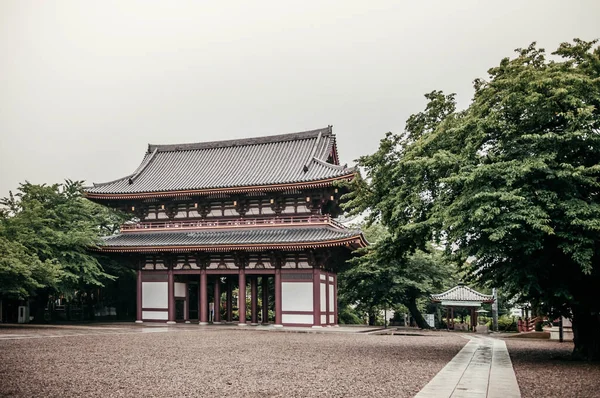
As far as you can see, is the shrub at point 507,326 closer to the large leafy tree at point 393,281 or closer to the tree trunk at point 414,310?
the tree trunk at point 414,310

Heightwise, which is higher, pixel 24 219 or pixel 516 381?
pixel 24 219

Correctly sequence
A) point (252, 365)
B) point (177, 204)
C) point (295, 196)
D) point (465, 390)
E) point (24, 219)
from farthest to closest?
1. point (177, 204)
2. point (295, 196)
3. point (24, 219)
4. point (252, 365)
5. point (465, 390)

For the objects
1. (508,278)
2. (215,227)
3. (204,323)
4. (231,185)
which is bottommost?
(204,323)

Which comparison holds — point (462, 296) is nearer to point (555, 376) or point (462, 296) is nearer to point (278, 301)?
point (278, 301)

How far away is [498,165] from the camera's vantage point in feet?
55.0

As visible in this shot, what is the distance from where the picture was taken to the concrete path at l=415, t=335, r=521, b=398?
11562mm

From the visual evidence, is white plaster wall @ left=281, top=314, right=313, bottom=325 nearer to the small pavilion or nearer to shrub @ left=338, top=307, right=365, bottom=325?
the small pavilion

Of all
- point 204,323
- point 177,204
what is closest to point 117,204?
point 177,204

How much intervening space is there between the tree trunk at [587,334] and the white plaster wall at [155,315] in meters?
28.5

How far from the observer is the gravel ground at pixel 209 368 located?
11.8 metres

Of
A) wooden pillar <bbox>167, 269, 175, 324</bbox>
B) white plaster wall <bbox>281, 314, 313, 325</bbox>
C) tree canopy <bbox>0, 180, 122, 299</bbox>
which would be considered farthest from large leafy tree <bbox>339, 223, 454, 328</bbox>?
tree canopy <bbox>0, 180, 122, 299</bbox>

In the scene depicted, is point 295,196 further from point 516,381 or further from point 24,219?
point 516,381

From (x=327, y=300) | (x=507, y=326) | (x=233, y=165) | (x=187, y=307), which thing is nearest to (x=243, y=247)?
(x=327, y=300)

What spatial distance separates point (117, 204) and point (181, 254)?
690 centimetres
